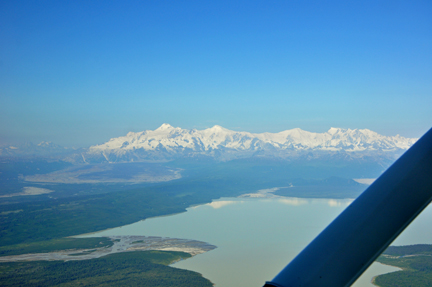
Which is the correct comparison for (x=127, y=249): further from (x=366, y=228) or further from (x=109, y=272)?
(x=366, y=228)

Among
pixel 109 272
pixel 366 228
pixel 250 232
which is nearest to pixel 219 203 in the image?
pixel 250 232

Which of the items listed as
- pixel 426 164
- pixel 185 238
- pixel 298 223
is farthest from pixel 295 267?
pixel 298 223

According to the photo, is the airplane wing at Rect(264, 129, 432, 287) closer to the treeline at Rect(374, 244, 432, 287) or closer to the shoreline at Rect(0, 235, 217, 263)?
the treeline at Rect(374, 244, 432, 287)

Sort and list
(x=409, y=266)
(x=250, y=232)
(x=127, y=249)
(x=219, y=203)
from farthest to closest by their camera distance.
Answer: (x=219, y=203)
(x=250, y=232)
(x=127, y=249)
(x=409, y=266)

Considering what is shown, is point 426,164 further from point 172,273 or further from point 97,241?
point 97,241

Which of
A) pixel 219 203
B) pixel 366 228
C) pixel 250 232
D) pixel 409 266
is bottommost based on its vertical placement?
pixel 250 232

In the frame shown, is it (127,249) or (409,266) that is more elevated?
(409,266)
